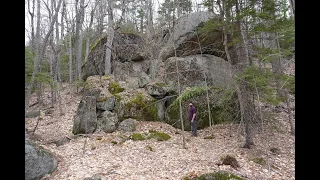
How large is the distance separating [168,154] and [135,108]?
388 centimetres

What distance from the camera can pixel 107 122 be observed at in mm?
10594

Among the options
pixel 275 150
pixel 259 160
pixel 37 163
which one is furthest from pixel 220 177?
pixel 37 163

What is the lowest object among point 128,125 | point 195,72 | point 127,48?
point 128,125

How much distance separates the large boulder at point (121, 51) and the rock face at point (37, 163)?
33.9ft

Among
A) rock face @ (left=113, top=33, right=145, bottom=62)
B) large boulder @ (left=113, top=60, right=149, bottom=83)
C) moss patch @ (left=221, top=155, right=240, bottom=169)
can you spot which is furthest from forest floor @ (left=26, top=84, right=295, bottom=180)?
rock face @ (left=113, top=33, right=145, bottom=62)

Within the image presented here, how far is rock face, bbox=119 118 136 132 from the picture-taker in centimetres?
1030

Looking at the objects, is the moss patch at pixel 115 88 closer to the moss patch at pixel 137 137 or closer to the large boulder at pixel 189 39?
the large boulder at pixel 189 39

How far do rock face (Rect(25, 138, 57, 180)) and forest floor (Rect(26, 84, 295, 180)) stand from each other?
0.75 ft

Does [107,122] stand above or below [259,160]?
above

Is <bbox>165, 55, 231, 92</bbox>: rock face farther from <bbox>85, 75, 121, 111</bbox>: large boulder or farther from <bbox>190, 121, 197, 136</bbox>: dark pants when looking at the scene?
<bbox>85, 75, 121, 111</bbox>: large boulder

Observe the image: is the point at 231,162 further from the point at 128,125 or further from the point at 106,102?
the point at 106,102
